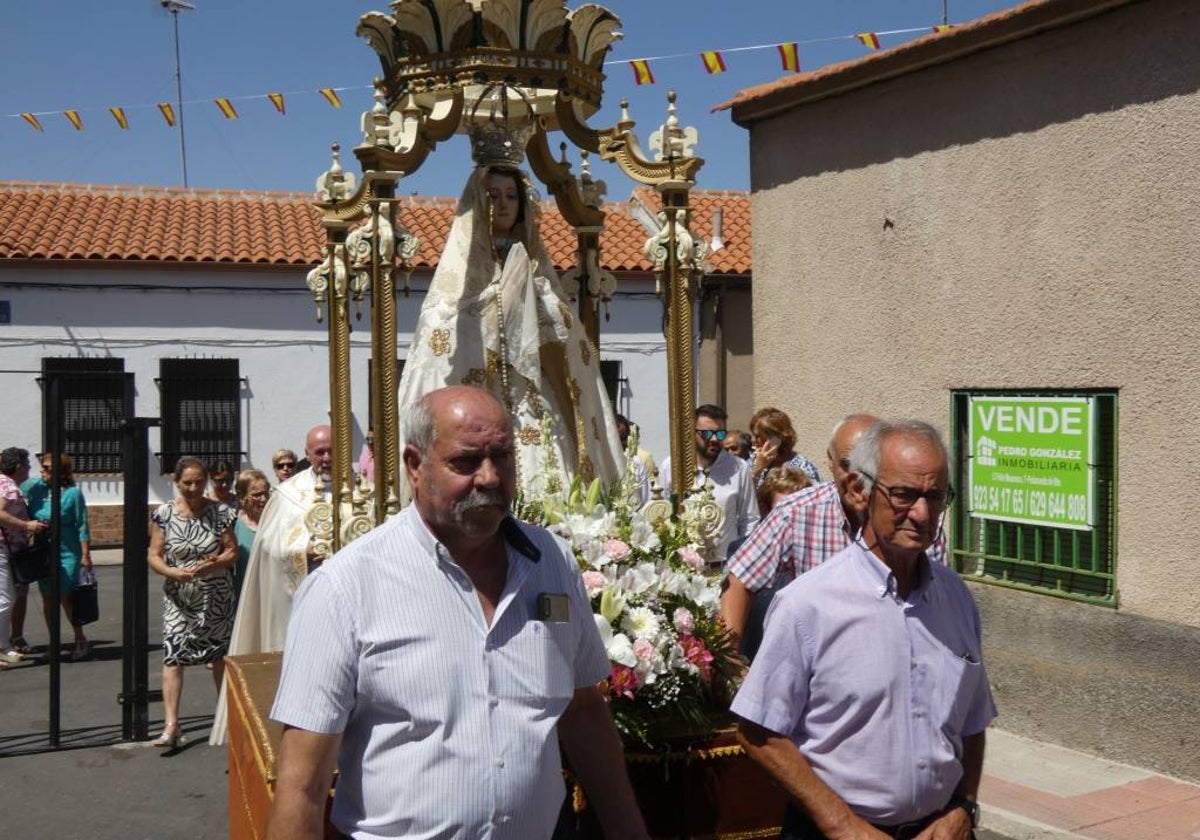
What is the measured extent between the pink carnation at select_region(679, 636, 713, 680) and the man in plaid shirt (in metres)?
0.53

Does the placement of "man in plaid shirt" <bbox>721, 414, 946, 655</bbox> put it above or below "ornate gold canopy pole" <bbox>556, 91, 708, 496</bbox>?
below

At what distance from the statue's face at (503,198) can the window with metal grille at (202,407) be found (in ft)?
48.1

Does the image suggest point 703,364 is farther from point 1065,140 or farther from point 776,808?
point 776,808

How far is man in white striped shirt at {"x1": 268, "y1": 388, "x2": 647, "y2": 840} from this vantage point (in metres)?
2.54

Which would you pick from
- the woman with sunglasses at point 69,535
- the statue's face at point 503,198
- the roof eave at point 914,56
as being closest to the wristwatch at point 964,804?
the statue's face at point 503,198

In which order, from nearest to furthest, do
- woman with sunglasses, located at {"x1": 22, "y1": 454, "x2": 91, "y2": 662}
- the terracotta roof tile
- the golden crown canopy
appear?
the golden crown canopy → woman with sunglasses, located at {"x1": 22, "y1": 454, "x2": 91, "y2": 662} → the terracotta roof tile

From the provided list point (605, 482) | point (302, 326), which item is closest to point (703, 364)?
point (302, 326)

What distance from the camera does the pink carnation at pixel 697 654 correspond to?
3.62 m

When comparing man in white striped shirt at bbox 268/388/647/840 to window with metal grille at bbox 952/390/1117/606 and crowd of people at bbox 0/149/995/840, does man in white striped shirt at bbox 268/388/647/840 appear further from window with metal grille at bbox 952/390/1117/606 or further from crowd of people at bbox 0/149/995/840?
window with metal grille at bbox 952/390/1117/606

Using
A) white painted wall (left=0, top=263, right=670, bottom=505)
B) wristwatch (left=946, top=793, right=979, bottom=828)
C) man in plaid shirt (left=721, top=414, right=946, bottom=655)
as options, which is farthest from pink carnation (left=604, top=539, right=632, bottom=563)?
white painted wall (left=0, top=263, right=670, bottom=505)

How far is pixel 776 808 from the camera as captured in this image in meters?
3.61

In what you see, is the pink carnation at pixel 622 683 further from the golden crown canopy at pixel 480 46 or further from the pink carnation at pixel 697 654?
the golden crown canopy at pixel 480 46

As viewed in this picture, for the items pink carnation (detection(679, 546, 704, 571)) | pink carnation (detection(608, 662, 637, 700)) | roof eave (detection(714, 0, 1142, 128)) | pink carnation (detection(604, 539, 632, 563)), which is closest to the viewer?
pink carnation (detection(608, 662, 637, 700))

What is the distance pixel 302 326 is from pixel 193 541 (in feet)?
39.6
